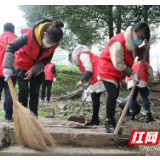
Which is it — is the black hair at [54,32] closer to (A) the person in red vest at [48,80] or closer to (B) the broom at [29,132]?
(B) the broom at [29,132]

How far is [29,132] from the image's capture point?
2426mm

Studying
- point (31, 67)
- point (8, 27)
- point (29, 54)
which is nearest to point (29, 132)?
point (31, 67)

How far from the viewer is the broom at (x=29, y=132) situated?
2.39 meters

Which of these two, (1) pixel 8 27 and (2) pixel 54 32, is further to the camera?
(1) pixel 8 27

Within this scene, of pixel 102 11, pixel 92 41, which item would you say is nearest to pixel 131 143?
pixel 102 11

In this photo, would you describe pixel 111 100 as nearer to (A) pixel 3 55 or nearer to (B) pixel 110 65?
(B) pixel 110 65

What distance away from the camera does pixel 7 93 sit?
3801mm

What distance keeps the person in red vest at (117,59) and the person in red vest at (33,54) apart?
784 millimetres

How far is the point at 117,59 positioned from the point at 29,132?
1.53m

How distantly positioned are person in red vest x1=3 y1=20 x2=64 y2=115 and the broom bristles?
1.99ft

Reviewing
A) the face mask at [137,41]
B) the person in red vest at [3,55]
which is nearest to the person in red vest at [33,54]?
the person in red vest at [3,55]

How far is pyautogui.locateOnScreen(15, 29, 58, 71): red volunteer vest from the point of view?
301cm
